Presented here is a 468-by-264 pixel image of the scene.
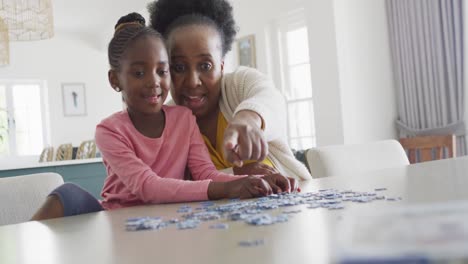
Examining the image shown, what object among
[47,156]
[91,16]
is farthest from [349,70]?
[91,16]

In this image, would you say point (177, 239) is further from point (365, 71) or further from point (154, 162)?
point (365, 71)

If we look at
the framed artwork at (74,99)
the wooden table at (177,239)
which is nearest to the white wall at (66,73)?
the framed artwork at (74,99)

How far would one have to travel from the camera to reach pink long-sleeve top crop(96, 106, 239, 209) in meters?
1.20

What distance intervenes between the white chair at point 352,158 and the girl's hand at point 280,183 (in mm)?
764

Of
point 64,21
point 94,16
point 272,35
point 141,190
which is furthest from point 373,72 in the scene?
point 64,21

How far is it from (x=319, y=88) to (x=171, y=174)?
4.14 m

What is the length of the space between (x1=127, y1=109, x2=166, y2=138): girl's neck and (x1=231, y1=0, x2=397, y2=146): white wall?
12.7 ft

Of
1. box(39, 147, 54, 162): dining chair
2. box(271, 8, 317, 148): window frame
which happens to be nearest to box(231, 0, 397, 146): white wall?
box(271, 8, 317, 148): window frame

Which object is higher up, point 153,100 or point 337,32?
point 337,32

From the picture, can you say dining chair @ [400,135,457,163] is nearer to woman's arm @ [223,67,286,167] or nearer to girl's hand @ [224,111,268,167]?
woman's arm @ [223,67,286,167]

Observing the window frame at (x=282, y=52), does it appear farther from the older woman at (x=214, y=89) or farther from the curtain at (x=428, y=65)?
the older woman at (x=214, y=89)

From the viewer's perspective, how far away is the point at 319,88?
541 cm

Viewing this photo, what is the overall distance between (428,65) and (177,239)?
4832 mm

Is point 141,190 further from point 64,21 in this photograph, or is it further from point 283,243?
point 64,21
